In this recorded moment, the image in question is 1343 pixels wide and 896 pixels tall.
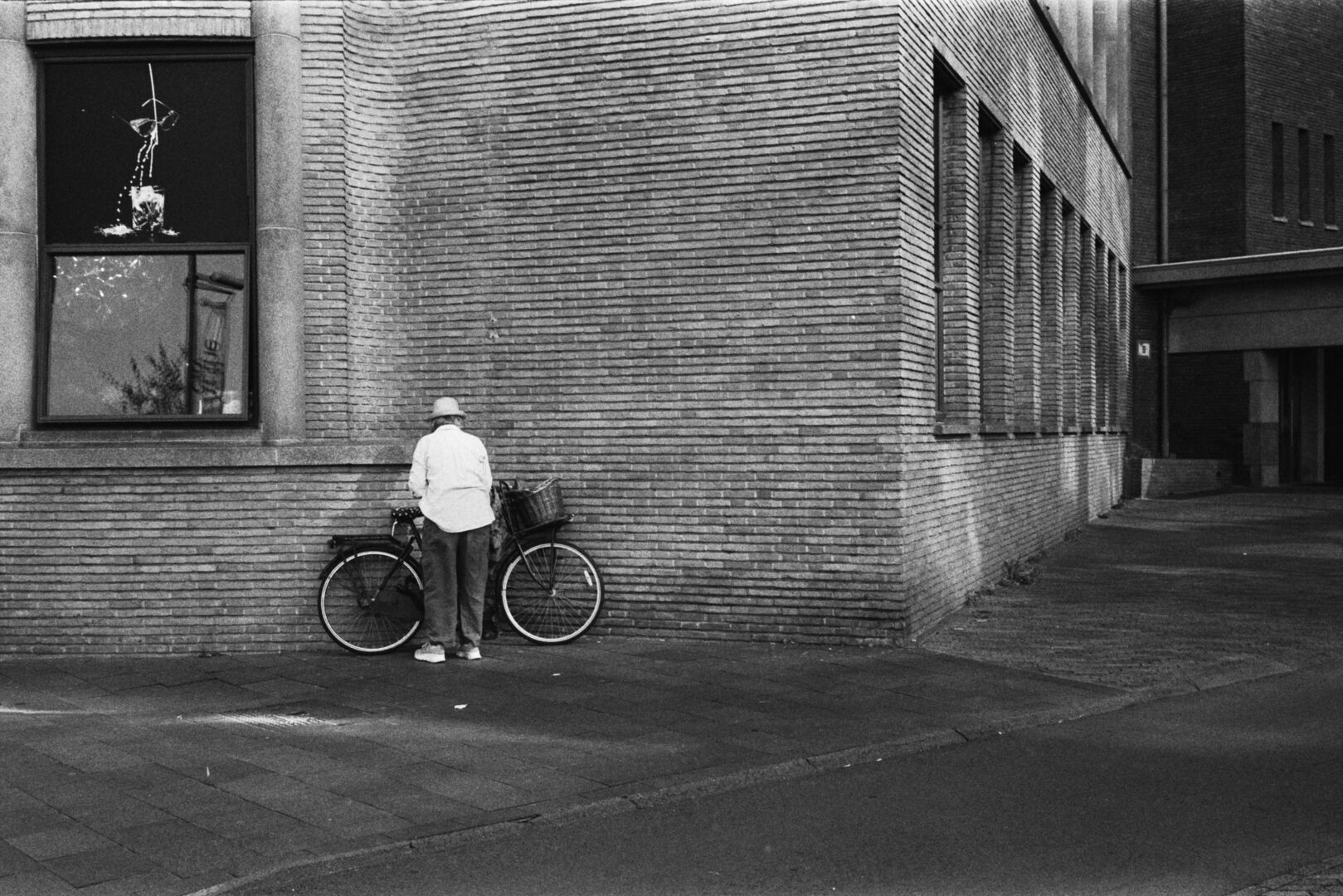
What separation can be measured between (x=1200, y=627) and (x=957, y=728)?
4.24 meters

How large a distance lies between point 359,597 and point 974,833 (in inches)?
220

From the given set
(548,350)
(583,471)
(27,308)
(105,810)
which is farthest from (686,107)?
(105,810)

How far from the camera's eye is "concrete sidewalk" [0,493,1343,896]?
17.7 feet

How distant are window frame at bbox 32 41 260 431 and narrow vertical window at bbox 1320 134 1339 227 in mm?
32516

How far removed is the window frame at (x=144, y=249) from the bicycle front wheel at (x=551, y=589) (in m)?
2.23

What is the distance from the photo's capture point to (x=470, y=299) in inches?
427

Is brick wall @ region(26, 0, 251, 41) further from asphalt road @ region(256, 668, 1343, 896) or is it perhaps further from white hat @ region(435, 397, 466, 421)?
asphalt road @ region(256, 668, 1343, 896)

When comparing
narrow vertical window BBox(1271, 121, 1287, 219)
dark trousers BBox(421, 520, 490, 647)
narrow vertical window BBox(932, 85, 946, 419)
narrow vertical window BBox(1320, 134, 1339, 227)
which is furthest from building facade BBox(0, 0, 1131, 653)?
narrow vertical window BBox(1320, 134, 1339, 227)

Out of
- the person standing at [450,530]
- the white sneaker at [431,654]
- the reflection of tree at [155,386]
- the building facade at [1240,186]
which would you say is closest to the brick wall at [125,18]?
the reflection of tree at [155,386]

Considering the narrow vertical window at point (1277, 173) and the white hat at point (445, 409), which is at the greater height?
the narrow vertical window at point (1277, 173)

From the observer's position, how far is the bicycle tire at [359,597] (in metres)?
9.90

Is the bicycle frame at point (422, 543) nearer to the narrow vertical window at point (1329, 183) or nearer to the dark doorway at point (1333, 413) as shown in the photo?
the dark doorway at point (1333, 413)

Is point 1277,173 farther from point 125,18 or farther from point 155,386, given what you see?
point 155,386

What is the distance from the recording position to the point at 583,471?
34.7 feet
